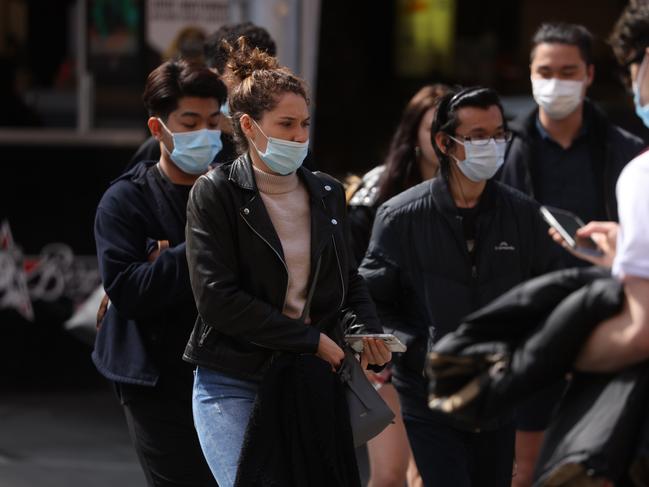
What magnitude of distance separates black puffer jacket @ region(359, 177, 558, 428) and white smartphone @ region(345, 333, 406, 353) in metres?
0.58

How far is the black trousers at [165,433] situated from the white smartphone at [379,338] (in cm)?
68

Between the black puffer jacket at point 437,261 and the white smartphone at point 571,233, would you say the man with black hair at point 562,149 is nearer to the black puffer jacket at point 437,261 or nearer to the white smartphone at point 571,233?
the black puffer jacket at point 437,261

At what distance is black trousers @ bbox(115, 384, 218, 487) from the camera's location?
175 inches

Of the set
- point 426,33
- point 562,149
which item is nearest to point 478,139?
point 562,149

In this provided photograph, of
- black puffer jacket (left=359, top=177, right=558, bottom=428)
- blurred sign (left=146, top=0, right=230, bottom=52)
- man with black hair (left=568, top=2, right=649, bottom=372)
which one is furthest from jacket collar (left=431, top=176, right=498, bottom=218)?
blurred sign (left=146, top=0, right=230, bottom=52)

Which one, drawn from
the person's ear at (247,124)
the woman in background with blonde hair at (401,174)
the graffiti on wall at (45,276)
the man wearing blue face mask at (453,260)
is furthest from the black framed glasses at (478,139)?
the graffiti on wall at (45,276)

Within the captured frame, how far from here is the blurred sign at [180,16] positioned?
24.7 ft

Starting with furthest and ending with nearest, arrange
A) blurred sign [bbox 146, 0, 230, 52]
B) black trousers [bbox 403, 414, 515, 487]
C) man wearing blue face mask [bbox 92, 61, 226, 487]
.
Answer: blurred sign [bbox 146, 0, 230, 52] → black trousers [bbox 403, 414, 515, 487] → man wearing blue face mask [bbox 92, 61, 226, 487]

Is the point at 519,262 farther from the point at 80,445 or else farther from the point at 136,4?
the point at 136,4

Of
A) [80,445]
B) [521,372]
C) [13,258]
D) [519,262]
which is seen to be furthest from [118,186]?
[13,258]

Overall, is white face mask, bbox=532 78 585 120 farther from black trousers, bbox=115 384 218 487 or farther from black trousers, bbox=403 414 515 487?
black trousers, bbox=115 384 218 487

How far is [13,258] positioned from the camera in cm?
869

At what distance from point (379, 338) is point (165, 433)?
2.88 ft

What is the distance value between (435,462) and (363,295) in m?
0.72
